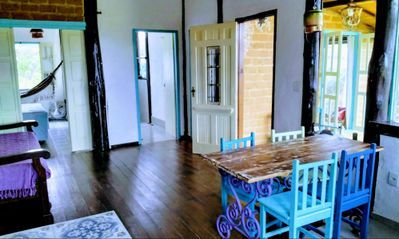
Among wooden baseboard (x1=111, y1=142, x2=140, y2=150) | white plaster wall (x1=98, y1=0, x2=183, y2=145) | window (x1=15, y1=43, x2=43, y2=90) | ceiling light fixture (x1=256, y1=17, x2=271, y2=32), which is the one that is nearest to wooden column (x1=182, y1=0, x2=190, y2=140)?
white plaster wall (x1=98, y1=0, x2=183, y2=145)

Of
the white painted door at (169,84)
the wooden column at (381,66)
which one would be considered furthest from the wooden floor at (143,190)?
the white painted door at (169,84)

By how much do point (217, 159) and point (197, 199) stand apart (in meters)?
1.09

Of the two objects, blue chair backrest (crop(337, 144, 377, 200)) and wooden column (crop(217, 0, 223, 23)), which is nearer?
blue chair backrest (crop(337, 144, 377, 200))

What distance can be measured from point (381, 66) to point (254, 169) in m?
1.67

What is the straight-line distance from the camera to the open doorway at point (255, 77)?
4936 mm

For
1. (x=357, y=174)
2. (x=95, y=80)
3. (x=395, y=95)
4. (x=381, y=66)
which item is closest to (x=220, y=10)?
(x=95, y=80)

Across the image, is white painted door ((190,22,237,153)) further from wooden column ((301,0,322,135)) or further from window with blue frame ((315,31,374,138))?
window with blue frame ((315,31,374,138))

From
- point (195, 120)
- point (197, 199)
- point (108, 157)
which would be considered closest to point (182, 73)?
point (195, 120)

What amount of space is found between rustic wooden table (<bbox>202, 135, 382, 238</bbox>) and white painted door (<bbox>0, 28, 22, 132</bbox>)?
363 cm

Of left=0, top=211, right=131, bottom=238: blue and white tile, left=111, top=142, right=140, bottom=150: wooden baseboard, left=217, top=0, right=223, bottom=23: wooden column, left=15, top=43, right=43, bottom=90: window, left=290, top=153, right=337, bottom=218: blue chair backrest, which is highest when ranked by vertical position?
left=217, top=0, right=223, bottom=23: wooden column

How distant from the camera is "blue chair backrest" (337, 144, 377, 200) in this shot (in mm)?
2322

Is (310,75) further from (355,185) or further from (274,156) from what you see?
(355,185)

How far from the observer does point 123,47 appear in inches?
221

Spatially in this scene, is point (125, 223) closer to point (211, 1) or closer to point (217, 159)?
point (217, 159)
